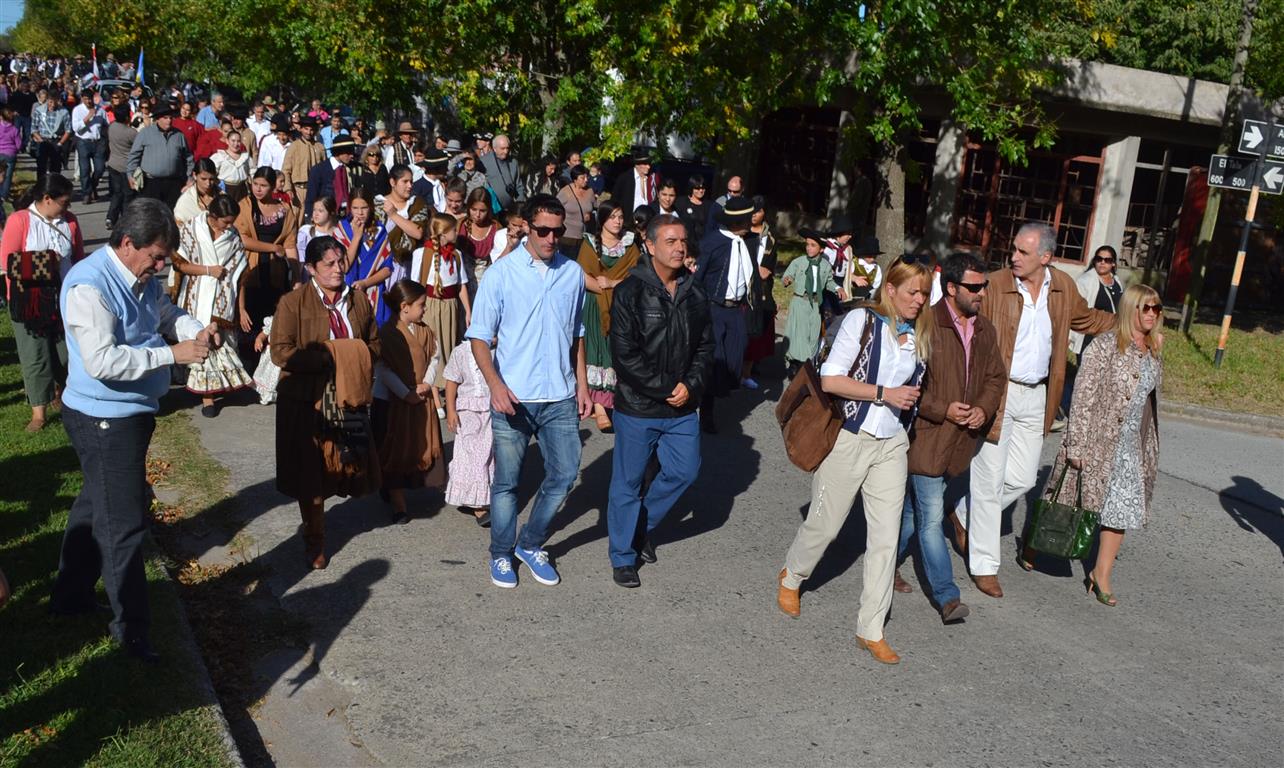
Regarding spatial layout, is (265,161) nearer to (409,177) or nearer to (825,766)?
(409,177)

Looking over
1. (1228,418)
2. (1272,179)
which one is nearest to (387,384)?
(1228,418)

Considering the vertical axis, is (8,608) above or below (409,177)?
below

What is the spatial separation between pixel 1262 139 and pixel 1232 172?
547 mm

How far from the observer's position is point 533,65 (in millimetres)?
19156

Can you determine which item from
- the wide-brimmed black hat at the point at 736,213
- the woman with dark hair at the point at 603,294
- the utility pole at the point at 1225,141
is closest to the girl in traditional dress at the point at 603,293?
the woman with dark hair at the point at 603,294

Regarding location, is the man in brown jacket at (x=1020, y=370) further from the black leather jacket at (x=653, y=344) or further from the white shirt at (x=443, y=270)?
the white shirt at (x=443, y=270)

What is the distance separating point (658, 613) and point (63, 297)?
127 inches

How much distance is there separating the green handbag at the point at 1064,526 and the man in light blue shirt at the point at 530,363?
2.72 meters

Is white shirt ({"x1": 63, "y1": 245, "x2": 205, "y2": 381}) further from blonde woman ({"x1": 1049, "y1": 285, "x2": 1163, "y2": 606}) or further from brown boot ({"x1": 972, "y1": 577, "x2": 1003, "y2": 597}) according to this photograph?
→ blonde woman ({"x1": 1049, "y1": 285, "x2": 1163, "y2": 606})

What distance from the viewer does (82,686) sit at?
4918mm

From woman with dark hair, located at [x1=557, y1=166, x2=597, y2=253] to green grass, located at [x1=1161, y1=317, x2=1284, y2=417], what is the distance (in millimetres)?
6494

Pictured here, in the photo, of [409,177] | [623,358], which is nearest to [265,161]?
[409,177]

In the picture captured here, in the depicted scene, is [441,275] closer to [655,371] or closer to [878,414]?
[655,371]

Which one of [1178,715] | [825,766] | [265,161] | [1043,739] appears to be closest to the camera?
[825,766]
